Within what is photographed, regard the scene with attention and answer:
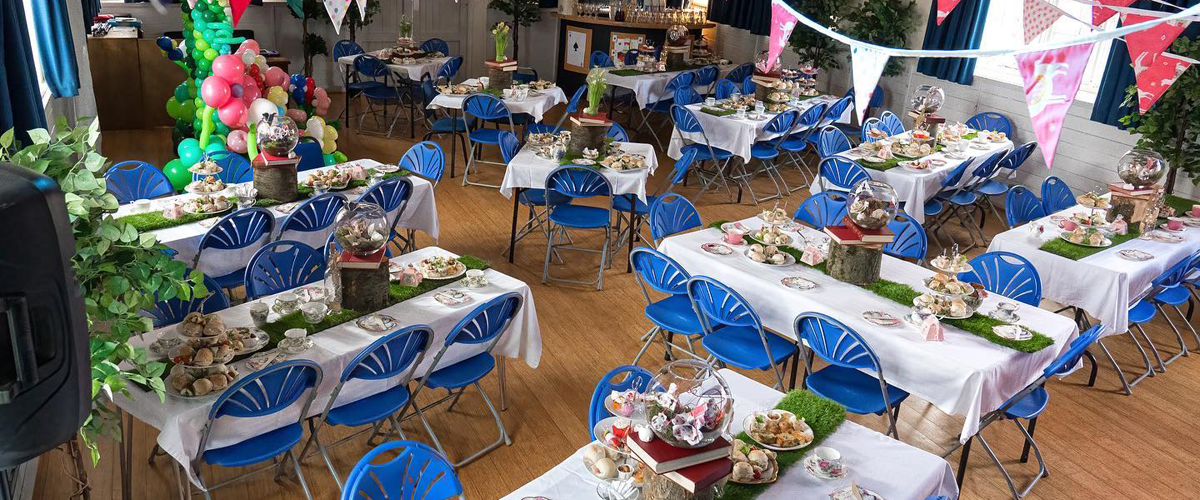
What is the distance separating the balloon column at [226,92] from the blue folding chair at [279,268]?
2.21 metres

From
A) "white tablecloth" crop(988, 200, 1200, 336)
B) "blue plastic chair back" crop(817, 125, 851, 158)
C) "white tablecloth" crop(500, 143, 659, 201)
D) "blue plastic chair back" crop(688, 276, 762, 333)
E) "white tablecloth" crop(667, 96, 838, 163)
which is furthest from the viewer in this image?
"white tablecloth" crop(667, 96, 838, 163)

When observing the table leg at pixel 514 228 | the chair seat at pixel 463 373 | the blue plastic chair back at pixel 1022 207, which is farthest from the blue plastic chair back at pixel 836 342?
the table leg at pixel 514 228

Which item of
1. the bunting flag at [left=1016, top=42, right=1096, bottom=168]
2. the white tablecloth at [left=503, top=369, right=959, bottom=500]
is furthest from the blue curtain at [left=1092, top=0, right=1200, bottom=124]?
the white tablecloth at [left=503, top=369, right=959, bottom=500]

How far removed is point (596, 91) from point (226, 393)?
428 cm

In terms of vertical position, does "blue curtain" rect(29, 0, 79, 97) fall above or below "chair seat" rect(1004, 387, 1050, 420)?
above

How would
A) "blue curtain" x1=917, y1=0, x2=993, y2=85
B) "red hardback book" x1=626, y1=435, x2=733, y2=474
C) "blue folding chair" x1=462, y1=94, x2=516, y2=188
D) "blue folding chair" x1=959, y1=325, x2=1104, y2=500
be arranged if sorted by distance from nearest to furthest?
"red hardback book" x1=626, y1=435, x2=733, y2=474 → "blue folding chair" x1=959, y1=325, x2=1104, y2=500 → "blue folding chair" x1=462, y1=94, x2=516, y2=188 → "blue curtain" x1=917, y1=0, x2=993, y2=85

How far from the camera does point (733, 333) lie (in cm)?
522

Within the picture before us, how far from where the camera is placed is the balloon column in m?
7.37

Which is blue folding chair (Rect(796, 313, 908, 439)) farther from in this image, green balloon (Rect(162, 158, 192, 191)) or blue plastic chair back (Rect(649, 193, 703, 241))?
green balloon (Rect(162, 158, 192, 191))

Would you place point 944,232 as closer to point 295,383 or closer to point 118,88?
point 295,383

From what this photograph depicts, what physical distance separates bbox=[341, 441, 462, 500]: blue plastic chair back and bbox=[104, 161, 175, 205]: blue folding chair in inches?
153

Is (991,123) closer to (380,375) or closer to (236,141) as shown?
(236,141)

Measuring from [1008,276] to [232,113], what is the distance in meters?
5.82

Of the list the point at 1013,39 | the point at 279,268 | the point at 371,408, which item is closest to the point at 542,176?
the point at 279,268
